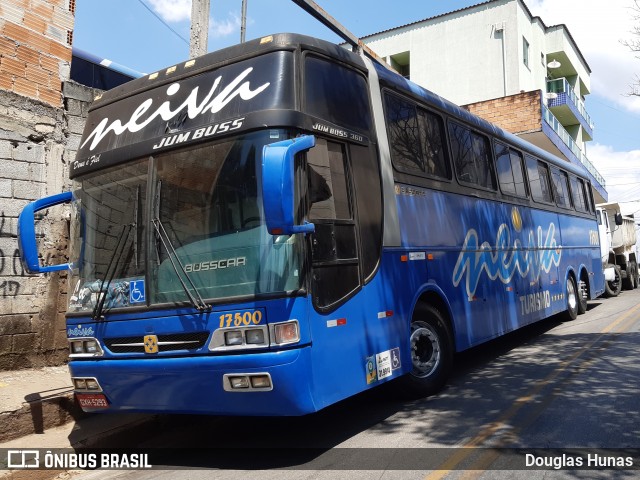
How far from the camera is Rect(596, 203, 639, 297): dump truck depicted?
1784 cm

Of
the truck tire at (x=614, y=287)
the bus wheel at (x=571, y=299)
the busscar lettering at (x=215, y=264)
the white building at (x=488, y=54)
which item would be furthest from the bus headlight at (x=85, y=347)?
the white building at (x=488, y=54)

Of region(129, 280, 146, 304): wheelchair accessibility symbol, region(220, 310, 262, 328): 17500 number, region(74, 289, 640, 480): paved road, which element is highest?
region(129, 280, 146, 304): wheelchair accessibility symbol

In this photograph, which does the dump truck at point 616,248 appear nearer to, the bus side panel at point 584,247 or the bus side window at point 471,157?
the bus side panel at point 584,247

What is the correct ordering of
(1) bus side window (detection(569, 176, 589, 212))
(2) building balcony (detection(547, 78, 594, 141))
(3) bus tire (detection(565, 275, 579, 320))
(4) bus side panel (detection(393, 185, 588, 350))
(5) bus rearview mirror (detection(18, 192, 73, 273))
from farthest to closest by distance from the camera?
1. (2) building balcony (detection(547, 78, 594, 141))
2. (1) bus side window (detection(569, 176, 589, 212))
3. (3) bus tire (detection(565, 275, 579, 320))
4. (4) bus side panel (detection(393, 185, 588, 350))
5. (5) bus rearview mirror (detection(18, 192, 73, 273))

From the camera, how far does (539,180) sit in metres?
10.7

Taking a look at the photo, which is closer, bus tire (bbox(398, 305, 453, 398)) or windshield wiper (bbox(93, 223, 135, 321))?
windshield wiper (bbox(93, 223, 135, 321))

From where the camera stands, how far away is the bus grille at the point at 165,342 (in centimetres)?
439

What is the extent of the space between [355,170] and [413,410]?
8.71 feet

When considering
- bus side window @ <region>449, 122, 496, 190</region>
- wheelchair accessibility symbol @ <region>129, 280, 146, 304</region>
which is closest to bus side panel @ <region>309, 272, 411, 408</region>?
wheelchair accessibility symbol @ <region>129, 280, 146, 304</region>

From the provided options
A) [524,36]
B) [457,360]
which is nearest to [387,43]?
[524,36]

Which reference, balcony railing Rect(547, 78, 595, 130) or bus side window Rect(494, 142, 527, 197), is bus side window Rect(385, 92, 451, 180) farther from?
balcony railing Rect(547, 78, 595, 130)

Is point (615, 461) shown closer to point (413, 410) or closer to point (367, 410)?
point (413, 410)

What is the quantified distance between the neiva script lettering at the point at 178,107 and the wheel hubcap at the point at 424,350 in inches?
122

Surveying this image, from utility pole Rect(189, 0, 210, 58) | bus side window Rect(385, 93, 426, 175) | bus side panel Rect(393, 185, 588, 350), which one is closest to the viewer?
bus side window Rect(385, 93, 426, 175)
